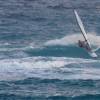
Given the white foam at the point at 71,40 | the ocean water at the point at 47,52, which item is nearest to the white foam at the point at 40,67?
the ocean water at the point at 47,52

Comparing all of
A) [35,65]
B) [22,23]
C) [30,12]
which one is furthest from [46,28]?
[35,65]

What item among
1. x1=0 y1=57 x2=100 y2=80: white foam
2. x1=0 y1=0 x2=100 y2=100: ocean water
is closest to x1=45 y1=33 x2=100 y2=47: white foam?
x1=0 y1=0 x2=100 y2=100: ocean water

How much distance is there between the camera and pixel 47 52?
143ft

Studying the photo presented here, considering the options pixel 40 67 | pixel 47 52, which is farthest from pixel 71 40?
pixel 40 67

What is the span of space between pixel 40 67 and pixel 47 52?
518cm

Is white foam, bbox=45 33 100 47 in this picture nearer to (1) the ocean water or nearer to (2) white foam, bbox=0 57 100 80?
(1) the ocean water

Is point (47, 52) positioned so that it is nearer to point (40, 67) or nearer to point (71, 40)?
point (71, 40)

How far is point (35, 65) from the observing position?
128 ft

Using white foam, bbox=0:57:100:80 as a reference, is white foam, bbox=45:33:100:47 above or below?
below

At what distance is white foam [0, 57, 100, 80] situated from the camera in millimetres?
36469

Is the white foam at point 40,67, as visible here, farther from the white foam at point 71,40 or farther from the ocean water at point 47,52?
the white foam at point 71,40

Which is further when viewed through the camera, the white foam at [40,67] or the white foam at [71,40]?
the white foam at [71,40]

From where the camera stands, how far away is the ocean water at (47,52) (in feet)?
110

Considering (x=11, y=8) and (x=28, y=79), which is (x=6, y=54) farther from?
(x=11, y=8)
